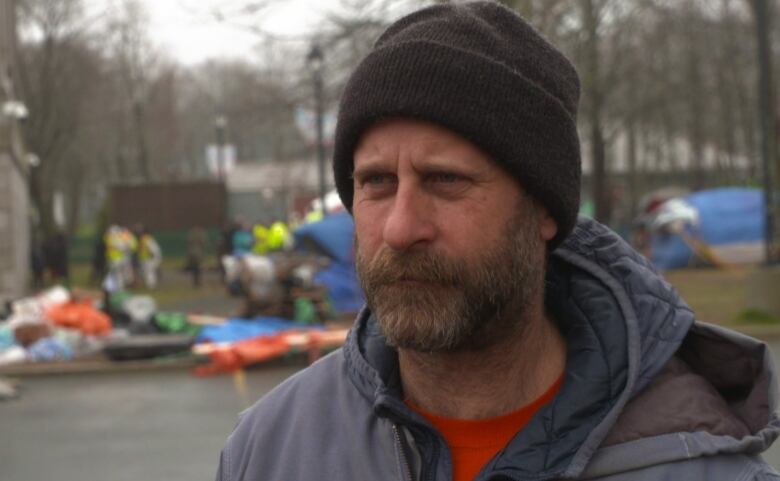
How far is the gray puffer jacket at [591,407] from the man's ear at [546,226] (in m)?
0.14

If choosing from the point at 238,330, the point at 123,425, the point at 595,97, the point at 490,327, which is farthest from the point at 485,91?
the point at 595,97

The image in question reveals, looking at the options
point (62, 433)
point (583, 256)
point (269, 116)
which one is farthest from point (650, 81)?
point (583, 256)

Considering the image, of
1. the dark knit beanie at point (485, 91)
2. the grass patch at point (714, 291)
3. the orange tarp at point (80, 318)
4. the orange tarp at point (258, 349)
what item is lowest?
the grass patch at point (714, 291)

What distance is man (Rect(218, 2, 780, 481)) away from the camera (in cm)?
212

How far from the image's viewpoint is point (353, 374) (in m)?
2.42

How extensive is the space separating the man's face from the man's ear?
1.2 inches

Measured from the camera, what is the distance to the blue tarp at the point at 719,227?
29.0 meters

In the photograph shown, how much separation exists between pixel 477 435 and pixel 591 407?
9.0 inches

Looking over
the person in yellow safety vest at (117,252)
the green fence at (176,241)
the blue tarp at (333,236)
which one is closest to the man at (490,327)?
the blue tarp at (333,236)

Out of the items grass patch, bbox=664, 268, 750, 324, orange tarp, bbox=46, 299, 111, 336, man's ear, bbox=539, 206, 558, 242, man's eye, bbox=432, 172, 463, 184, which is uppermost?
man's eye, bbox=432, 172, 463, 184

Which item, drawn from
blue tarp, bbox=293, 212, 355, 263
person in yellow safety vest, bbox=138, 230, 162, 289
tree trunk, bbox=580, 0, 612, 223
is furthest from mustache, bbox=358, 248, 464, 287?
person in yellow safety vest, bbox=138, 230, 162, 289

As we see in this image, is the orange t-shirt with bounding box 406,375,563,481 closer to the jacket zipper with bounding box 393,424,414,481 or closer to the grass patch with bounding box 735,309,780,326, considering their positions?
the jacket zipper with bounding box 393,424,414,481

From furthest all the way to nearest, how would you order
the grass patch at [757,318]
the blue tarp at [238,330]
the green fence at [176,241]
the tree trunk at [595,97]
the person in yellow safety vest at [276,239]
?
the green fence at [176,241]
the person in yellow safety vest at [276,239]
the tree trunk at [595,97]
the grass patch at [757,318]
the blue tarp at [238,330]

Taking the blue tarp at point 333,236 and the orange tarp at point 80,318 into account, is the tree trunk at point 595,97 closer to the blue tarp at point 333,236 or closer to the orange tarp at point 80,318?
the blue tarp at point 333,236
